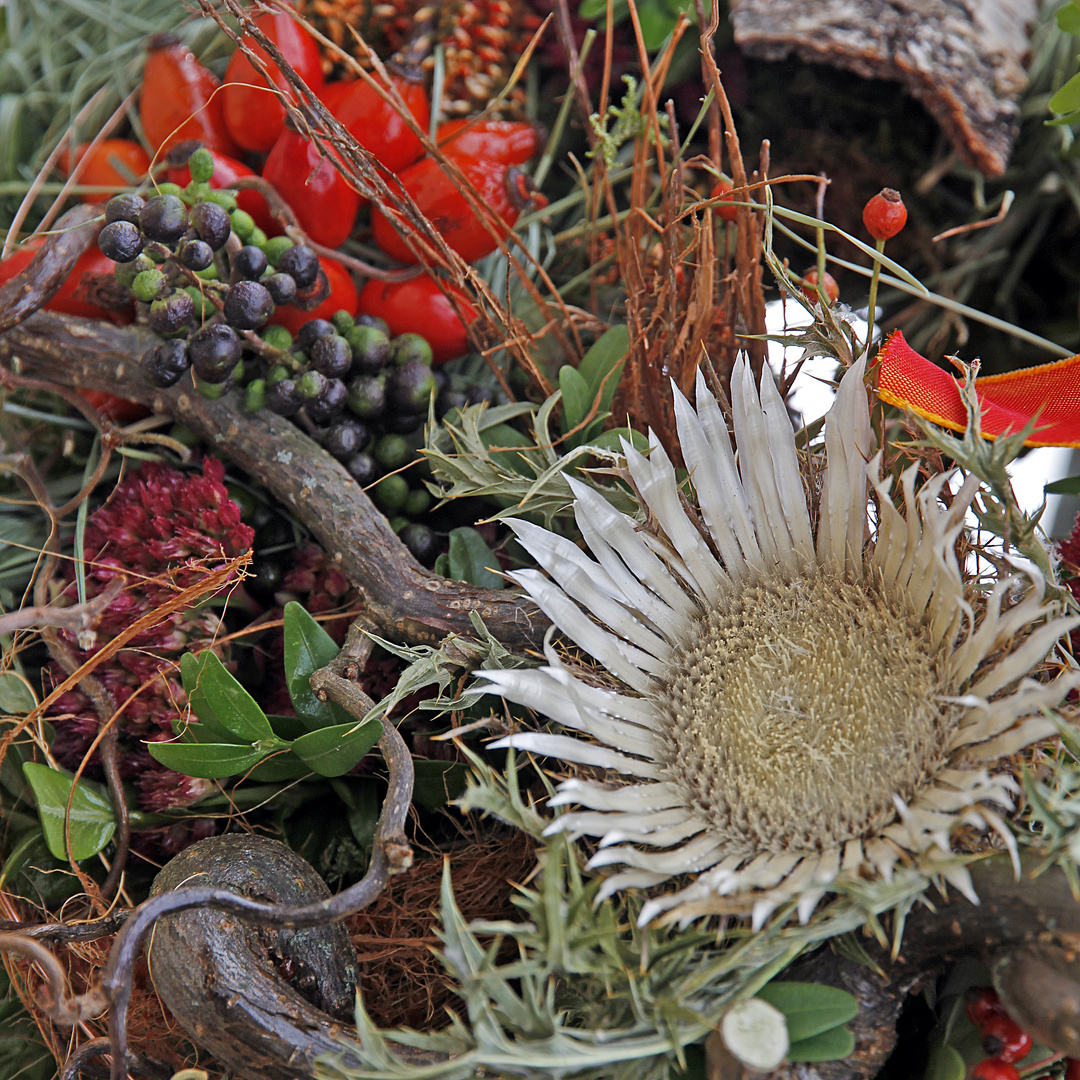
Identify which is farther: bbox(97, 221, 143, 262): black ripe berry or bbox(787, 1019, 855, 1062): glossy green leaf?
bbox(97, 221, 143, 262): black ripe berry

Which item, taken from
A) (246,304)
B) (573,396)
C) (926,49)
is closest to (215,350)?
(246,304)

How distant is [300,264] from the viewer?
1.99 feet

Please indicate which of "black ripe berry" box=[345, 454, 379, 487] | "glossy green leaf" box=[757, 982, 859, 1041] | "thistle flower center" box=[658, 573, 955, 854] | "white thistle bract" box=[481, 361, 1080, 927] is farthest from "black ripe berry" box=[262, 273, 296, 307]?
"glossy green leaf" box=[757, 982, 859, 1041]

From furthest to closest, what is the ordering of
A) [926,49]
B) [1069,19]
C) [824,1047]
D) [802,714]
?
[926,49], [1069,19], [802,714], [824,1047]

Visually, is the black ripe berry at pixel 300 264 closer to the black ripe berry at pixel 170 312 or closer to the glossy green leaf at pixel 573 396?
the black ripe berry at pixel 170 312

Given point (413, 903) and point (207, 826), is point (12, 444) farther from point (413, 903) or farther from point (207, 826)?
point (413, 903)

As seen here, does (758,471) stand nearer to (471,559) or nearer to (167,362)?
(471,559)

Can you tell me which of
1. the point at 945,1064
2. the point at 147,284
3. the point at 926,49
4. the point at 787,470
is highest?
the point at 926,49

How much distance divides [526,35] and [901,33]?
0.34 meters

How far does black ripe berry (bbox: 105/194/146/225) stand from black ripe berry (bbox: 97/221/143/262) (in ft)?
0.06

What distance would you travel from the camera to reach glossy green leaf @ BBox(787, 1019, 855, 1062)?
0.39 m

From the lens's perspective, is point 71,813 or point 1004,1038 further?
point 71,813

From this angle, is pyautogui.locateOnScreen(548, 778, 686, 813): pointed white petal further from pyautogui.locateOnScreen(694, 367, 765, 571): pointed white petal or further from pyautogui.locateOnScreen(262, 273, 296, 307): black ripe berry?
pyautogui.locateOnScreen(262, 273, 296, 307): black ripe berry

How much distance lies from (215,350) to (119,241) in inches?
3.4
